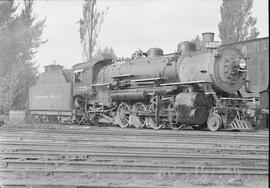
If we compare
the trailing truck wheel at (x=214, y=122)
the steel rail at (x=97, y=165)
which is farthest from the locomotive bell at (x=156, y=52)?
the steel rail at (x=97, y=165)

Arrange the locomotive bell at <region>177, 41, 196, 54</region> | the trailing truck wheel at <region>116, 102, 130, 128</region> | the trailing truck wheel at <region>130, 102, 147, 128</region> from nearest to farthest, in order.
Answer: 1. the locomotive bell at <region>177, 41, 196, 54</region>
2. the trailing truck wheel at <region>130, 102, 147, 128</region>
3. the trailing truck wheel at <region>116, 102, 130, 128</region>

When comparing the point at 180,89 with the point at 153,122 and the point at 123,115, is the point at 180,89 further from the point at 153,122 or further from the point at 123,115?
the point at 123,115

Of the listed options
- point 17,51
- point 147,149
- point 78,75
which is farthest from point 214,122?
point 17,51

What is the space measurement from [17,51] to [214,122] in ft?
50.9

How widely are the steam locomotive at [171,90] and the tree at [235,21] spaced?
1909cm

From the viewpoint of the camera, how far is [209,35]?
15648mm

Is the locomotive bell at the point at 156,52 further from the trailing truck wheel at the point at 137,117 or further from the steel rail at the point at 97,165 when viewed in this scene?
the steel rail at the point at 97,165

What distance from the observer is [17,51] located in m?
25.8

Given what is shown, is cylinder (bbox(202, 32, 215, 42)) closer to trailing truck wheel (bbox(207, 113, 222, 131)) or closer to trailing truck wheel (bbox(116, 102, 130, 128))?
trailing truck wheel (bbox(207, 113, 222, 131))

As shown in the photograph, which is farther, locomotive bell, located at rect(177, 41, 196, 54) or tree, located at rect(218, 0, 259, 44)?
tree, located at rect(218, 0, 259, 44)

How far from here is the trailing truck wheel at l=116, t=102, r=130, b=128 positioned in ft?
57.4

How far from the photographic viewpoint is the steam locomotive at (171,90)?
14.6 metres

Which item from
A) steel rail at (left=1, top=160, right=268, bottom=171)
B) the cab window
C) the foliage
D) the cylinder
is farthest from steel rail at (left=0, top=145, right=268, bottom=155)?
the foliage

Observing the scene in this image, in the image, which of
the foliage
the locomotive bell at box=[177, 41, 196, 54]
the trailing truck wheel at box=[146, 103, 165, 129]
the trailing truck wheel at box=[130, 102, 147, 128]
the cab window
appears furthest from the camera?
the foliage
